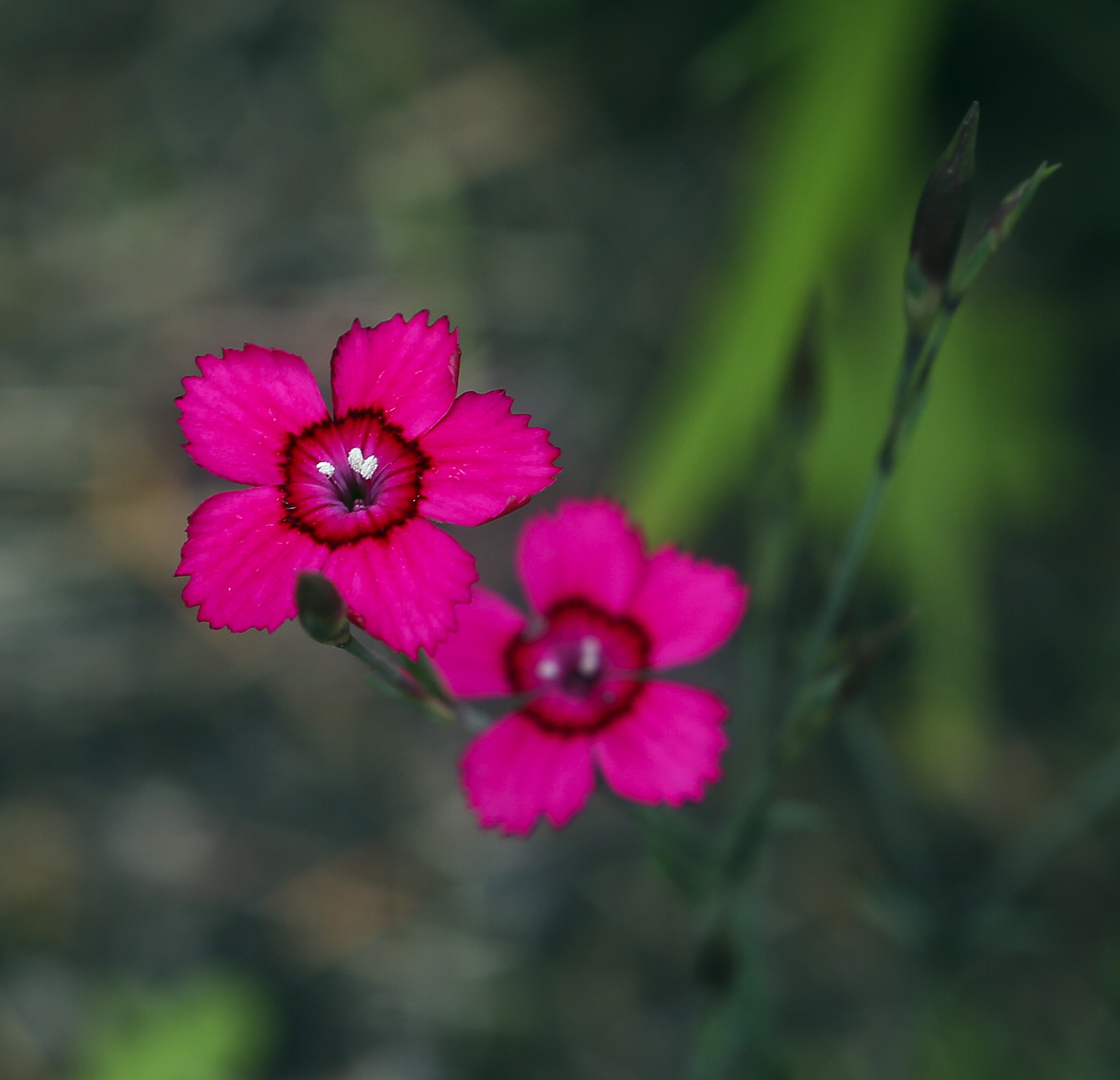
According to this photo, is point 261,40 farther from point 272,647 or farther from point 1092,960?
point 1092,960

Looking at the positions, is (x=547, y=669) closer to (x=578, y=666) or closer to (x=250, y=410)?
(x=578, y=666)

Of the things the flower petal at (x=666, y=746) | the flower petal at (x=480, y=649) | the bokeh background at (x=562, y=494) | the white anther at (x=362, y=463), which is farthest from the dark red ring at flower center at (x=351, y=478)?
the bokeh background at (x=562, y=494)

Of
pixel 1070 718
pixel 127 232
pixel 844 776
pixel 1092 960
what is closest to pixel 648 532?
pixel 844 776

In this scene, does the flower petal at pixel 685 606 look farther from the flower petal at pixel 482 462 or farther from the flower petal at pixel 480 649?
the flower petal at pixel 482 462

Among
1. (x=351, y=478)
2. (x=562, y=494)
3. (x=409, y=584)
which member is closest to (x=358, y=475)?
(x=351, y=478)

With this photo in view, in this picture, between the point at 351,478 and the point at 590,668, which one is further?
the point at 590,668

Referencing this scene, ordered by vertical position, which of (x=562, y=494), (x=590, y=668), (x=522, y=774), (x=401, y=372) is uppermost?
(x=562, y=494)
